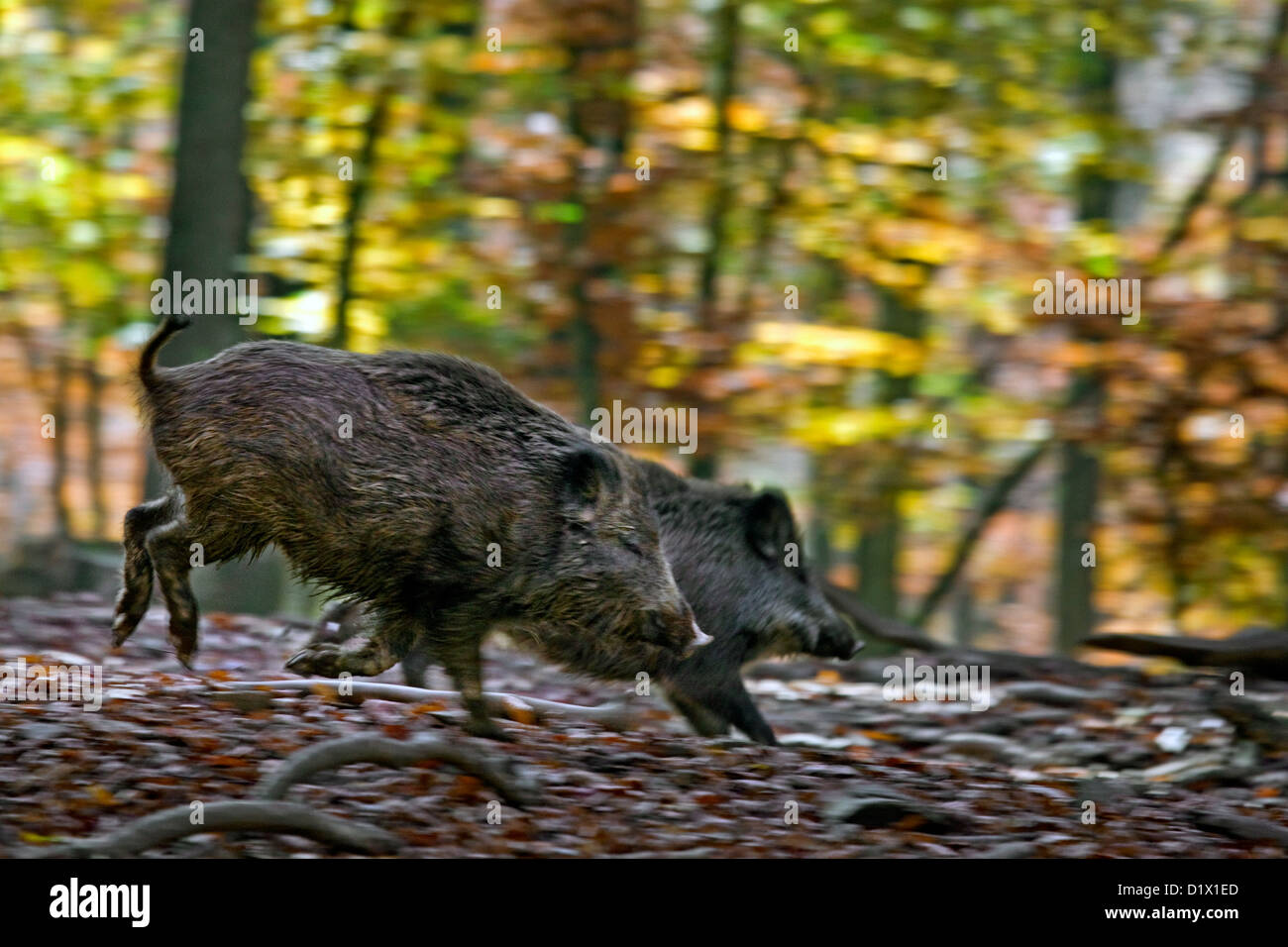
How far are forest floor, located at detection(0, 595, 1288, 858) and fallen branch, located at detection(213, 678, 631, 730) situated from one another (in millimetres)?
52

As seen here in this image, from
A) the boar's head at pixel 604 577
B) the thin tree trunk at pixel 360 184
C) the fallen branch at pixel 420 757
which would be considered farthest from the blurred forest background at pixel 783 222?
the fallen branch at pixel 420 757

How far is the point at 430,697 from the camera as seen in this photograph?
619cm

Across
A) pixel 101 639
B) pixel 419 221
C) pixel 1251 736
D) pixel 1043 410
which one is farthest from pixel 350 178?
pixel 1251 736

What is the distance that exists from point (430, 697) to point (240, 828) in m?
2.13

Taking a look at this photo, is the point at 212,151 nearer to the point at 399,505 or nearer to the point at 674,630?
the point at 399,505

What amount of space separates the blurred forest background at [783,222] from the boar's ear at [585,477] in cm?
473

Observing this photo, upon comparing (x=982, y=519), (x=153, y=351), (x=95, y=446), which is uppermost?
(x=95, y=446)

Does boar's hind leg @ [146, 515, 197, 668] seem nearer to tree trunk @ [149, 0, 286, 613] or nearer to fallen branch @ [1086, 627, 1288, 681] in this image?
tree trunk @ [149, 0, 286, 613]

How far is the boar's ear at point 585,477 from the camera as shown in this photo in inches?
230

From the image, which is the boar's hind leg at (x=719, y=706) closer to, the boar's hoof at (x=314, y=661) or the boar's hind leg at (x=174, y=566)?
the boar's hoof at (x=314, y=661)

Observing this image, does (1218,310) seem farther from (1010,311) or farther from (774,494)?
(774,494)

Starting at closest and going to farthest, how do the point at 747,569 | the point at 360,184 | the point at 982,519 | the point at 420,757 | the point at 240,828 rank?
the point at 240,828, the point at 420,757, the point at 747,569, the point at 360,184, the point at 982,519

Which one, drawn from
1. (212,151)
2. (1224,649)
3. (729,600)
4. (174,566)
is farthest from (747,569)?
(212,151)

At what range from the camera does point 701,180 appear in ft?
38.8
